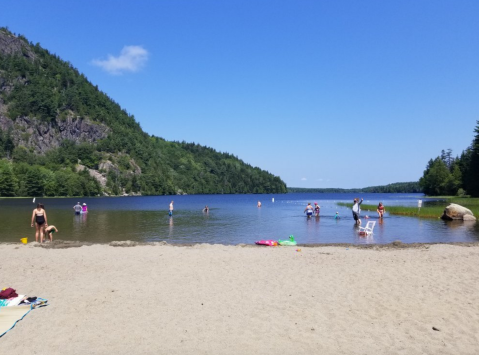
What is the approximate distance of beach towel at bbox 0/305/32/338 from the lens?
777 cm

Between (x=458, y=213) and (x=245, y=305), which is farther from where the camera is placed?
(x=458, y=213)

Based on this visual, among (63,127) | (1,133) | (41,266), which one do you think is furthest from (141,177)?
(41,266)

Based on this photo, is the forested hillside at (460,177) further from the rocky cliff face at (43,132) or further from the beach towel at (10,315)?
the rocky cliff face at (43,132)

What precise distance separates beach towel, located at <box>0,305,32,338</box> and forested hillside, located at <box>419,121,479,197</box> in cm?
8967

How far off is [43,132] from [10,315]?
202154 millimetres

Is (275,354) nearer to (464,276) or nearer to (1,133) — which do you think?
(464,276)

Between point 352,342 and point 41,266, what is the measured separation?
37.7 ft

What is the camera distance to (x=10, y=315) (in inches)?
329

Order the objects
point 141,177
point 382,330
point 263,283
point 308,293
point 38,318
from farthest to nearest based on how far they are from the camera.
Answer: point 141,177
point 263,283
point 308,293
point 38,318
point 382,330

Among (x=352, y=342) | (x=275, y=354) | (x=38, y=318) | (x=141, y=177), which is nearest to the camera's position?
(x=275, y=354)

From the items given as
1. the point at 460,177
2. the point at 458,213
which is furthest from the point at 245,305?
the point at 460,177

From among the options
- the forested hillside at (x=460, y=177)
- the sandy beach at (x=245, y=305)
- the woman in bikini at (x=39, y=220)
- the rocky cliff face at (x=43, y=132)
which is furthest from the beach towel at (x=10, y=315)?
the rocky cliff face at (x=43, y=132)

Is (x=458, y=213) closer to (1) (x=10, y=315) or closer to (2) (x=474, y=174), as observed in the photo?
(1) (x=10, y=315)

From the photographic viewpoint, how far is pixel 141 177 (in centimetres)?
18725
